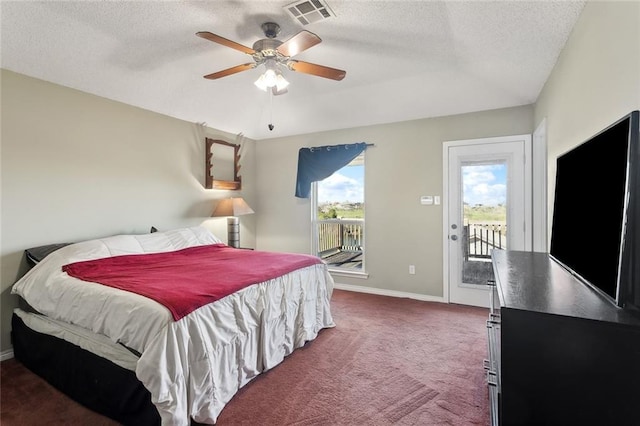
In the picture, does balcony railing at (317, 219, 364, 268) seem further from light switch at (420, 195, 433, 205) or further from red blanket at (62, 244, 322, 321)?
red blanket at (62, 244, 322, 321)

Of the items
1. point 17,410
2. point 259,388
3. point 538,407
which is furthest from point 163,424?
point 538,407

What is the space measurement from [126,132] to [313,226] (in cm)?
277

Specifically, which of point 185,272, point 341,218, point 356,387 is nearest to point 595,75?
point 356,387

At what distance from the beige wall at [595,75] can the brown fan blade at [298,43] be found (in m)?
1.46

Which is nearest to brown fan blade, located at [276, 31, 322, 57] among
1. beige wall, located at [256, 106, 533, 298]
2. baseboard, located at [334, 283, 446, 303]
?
beige wall, located at [256, 106, 533, 298]

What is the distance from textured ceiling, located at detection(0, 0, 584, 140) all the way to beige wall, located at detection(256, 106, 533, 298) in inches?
8.7

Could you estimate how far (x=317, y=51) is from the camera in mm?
2695

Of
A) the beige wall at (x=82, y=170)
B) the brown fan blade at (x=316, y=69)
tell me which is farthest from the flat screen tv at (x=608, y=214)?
the beige wall at (x=82, y=170)

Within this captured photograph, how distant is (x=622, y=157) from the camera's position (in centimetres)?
105

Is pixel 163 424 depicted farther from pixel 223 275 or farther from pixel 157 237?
pixel 157 237

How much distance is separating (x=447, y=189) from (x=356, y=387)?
270 centimetres

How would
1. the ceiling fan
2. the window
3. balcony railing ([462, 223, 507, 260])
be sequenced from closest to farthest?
the ceiling fan < balcony railing ([462, 223, 507, 260]) < the window

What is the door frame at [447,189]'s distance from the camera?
348 cm

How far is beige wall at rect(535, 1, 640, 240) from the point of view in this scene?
122 centimetres
